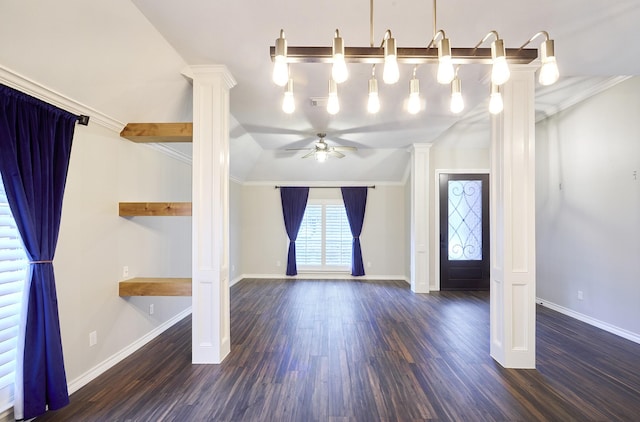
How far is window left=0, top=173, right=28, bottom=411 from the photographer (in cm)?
196

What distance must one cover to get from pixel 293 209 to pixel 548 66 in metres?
6.04

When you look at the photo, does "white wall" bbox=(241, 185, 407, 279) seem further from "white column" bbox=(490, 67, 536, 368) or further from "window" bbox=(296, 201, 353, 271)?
"white column" bbox=(490, 67, 536, 368)

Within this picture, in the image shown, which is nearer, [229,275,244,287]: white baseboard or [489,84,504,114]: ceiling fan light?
[489,84,504,114]: ceiling fan light

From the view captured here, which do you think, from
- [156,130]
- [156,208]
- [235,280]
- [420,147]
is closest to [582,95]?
[420,147]

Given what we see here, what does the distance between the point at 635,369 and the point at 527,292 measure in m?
1.24

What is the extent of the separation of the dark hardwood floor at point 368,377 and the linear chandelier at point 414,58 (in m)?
2.22

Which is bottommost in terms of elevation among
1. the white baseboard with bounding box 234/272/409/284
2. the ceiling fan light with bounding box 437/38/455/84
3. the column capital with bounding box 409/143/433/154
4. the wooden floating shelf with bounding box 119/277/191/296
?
the white baseboard with bounding box 234/272/409/284

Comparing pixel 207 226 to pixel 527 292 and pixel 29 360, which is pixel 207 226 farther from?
pixel 527 292

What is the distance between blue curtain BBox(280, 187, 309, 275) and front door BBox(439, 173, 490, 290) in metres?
3.20

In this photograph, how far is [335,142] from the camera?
561 cm

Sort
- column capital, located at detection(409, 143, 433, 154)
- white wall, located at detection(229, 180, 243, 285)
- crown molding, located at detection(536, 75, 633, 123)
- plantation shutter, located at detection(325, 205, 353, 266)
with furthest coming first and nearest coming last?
plantation shutter, located at detection(325, 205, 353, 266), white wall, located at detection(229, 180, 243, 285), column capital, located at detection(409, 143, 433, 154), crown molding, located at detection(536, 75, 633, 123)

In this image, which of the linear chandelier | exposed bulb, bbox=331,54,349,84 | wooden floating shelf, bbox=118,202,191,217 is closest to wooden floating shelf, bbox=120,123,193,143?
wooden floating shelf, bbox=118,202,191,217

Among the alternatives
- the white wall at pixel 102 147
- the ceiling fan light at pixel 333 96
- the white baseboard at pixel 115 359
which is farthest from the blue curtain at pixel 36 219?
the ceiling fan light at pixel 333 96

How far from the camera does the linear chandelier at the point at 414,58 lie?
138 centimetres
